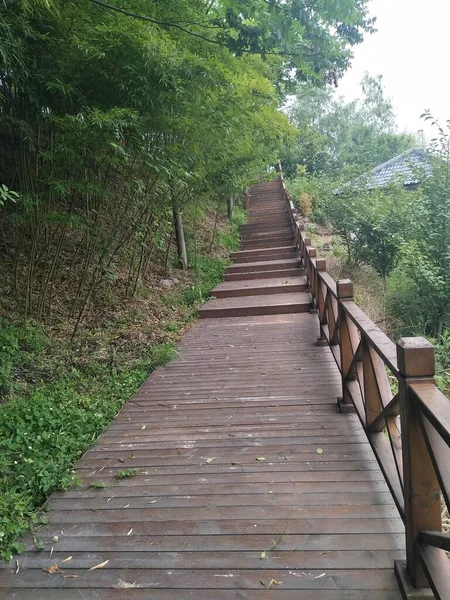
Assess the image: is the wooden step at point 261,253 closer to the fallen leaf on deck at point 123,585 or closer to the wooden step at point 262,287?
the wooden step at point 262,287

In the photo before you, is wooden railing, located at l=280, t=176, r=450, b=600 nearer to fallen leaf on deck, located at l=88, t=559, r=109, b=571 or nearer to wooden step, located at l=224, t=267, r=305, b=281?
fallen leaf on deck, located at l=88, t=559, r=109, b=571

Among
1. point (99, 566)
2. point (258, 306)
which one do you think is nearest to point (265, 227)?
point (258, 306)

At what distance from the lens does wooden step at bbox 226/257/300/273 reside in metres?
8.54

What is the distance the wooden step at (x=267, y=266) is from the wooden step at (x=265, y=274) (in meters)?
0.22

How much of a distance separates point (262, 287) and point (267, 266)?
138 centimetres

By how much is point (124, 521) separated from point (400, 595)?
1.31m

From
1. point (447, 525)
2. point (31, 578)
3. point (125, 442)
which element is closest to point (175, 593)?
point (31, 578)

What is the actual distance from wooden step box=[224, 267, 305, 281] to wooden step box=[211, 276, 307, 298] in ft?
0.64

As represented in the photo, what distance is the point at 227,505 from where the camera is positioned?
2182 millimetres

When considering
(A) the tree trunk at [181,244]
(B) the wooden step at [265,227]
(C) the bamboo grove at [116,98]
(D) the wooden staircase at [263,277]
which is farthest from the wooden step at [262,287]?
(B) the wooden step at [265,227]

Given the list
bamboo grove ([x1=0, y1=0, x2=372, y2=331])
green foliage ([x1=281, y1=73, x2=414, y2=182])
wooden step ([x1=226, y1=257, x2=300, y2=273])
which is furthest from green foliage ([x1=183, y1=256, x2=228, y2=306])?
green foliage ([x1=281, y1=73, x2=414, y2=182])

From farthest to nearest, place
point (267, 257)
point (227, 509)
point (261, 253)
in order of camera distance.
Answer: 1. point (261, 253)
2. point (267, 257)
3. point (227, 509)

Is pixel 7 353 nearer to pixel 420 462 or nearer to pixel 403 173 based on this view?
pixel 420 462

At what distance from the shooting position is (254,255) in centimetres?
988
